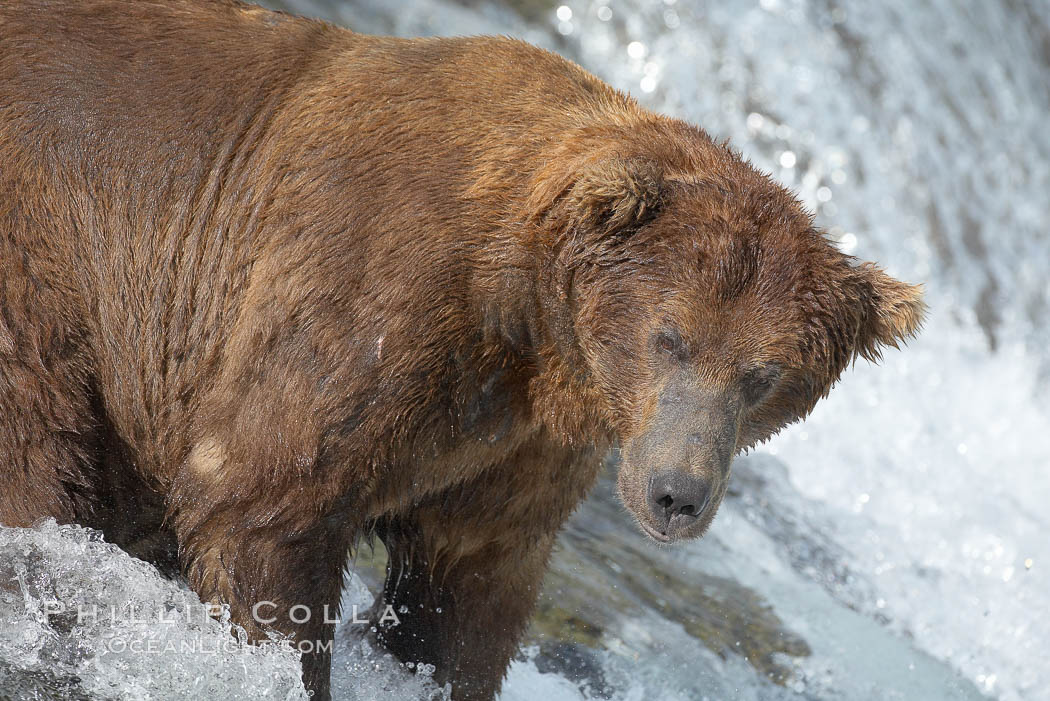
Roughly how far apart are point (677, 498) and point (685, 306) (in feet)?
1.91

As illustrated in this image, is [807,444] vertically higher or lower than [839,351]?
lower

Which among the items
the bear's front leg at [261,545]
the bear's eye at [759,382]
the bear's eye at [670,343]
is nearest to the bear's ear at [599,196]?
the bear's eye at [670,343]

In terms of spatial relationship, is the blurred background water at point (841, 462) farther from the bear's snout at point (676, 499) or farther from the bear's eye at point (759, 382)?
the bear's eye at point (759, 382)

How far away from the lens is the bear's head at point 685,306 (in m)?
4.08

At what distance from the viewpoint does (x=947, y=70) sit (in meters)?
12.3

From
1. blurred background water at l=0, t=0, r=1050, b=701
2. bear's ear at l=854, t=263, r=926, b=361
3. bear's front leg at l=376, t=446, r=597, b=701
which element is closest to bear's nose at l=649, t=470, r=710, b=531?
bear's front leg at l=376, t=446, r=597, b=701

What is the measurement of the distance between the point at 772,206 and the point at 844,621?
3761 millimetres

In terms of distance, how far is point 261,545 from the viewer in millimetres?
4309

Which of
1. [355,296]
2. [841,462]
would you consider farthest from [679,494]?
[841,462]

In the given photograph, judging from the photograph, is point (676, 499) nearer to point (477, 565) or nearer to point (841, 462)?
point (477, 565)

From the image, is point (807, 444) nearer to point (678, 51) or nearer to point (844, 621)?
point (844, 621)

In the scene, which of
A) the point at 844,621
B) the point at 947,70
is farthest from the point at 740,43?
the point at 844,621

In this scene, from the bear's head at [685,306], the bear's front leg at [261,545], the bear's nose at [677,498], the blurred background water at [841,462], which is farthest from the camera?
the blurred background water at [841,462]

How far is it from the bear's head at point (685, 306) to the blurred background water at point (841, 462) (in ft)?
4.80
